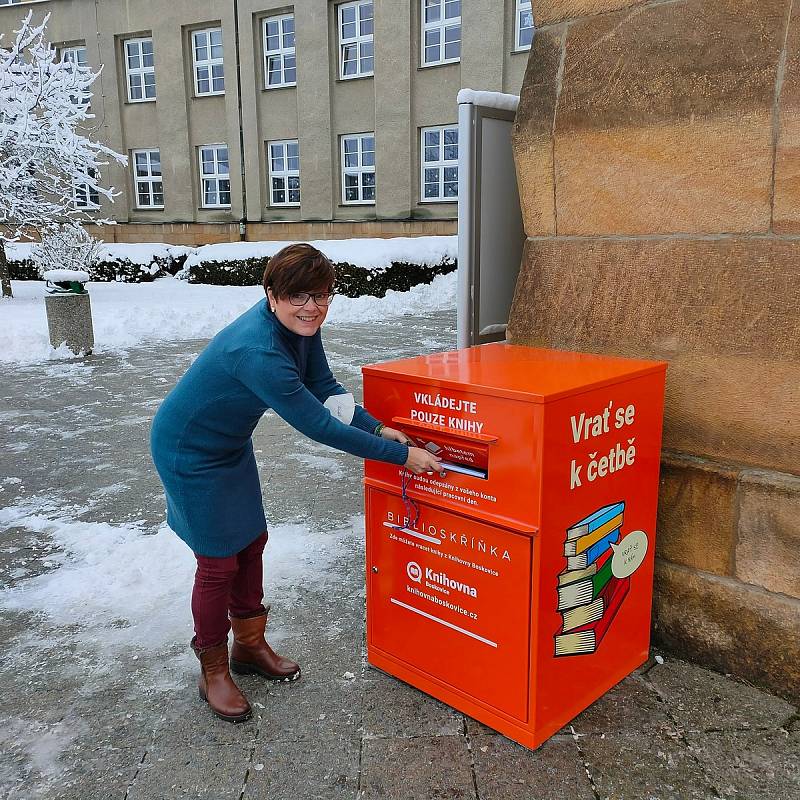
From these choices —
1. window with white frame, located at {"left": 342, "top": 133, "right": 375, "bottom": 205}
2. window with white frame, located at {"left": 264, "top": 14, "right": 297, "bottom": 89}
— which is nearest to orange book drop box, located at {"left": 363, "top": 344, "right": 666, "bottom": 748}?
window with white frame, located at {"left": 342, "top": 133, "right": 375, "bottom": 205}

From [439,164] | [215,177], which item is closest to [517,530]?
[439,164]

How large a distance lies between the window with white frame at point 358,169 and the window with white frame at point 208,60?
16.2 feet

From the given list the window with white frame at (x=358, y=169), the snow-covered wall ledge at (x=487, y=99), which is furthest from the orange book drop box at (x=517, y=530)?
the window with white frame at (x=358, y=169)

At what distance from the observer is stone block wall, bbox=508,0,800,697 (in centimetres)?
262

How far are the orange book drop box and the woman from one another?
18cm

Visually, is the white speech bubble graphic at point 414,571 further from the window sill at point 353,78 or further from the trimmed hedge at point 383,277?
the window sill at point 353,78

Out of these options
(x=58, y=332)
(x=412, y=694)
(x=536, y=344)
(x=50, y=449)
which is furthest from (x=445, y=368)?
(x=58, y=332)

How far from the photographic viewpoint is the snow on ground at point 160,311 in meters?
10.5

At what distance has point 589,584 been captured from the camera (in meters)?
2.58

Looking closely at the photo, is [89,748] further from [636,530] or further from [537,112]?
[537,112]

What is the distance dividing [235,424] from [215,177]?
24.9 meters

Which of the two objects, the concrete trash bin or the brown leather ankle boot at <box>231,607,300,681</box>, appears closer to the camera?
the brown leather ankle boot at <box>231,607,300,681</box>

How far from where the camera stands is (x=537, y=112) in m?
3.15

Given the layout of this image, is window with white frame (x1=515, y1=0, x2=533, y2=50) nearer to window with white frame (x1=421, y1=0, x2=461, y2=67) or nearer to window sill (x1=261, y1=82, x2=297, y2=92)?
window with white frame (x1=421, y1=0, x2=461, y2=67)
